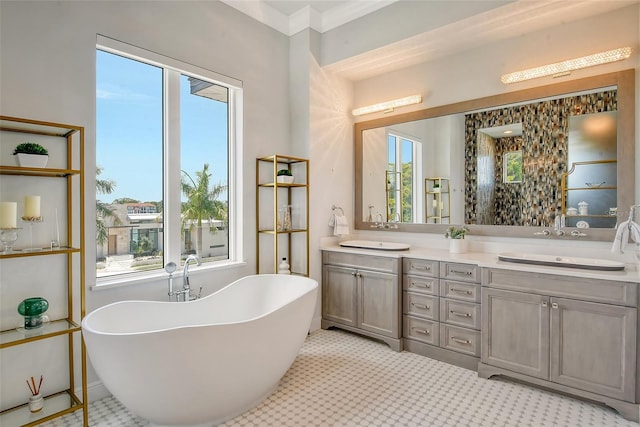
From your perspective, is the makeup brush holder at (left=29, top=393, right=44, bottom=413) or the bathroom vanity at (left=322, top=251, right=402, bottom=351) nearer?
the makeup brush holder at (left=29, top=393, right=44, bottom=413)

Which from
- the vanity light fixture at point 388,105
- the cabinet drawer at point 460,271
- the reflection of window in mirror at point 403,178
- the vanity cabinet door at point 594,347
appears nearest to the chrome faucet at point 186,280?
the cabinet drawer at point 460,271

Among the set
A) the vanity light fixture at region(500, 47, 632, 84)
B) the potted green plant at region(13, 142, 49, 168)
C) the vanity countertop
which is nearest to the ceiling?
the vanity light fixture at region(500, 47, 632, 84)

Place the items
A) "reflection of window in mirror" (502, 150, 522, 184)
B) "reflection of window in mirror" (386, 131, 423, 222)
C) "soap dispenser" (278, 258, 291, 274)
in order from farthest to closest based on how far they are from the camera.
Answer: "reflection of window in mirror" (386, 131, 423, 222), "soap dispenser" (278, 258, 291, 274), "reflection of window in mirror" (502, 150, 522, 184)

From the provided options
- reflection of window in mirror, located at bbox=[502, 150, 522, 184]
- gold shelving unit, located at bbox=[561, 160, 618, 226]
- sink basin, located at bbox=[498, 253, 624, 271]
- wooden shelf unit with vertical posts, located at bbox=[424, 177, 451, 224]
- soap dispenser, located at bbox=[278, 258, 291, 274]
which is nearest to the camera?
sink basin, located at bbox=[498, 253, 624, 271]

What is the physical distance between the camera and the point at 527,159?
292cm

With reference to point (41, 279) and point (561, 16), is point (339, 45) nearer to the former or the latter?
point (561, 16)

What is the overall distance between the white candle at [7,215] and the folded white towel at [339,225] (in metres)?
2.58

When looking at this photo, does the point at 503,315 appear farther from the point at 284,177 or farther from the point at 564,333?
the point at 284,177

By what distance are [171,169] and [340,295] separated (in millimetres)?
1962

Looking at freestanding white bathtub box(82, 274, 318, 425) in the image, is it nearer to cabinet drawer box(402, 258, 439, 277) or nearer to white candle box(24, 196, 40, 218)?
white candle box(24, 196, 40, 218)

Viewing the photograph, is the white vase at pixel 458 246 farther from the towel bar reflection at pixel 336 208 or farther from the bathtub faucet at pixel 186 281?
the bathtub faucet at pixel 186 281

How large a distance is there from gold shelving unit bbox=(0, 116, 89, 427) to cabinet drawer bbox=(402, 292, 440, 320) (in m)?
2.40

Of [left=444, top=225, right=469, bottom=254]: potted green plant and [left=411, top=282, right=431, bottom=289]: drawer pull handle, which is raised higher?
[left=444, top=225, right=469, bottom=254]: potted green plant

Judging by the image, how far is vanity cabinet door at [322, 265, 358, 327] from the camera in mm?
3443
